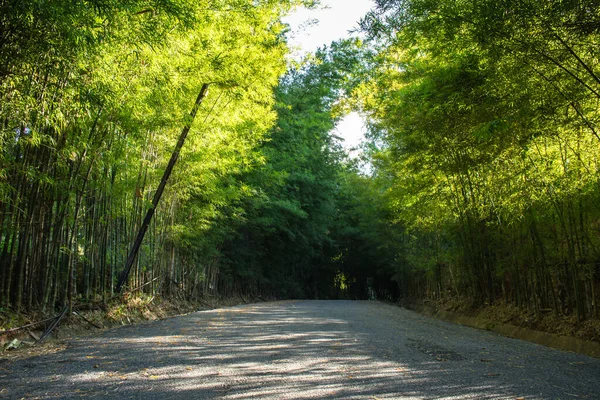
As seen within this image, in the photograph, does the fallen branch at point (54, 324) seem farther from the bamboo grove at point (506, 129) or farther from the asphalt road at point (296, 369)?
the bamboo grove at point (506, 129)

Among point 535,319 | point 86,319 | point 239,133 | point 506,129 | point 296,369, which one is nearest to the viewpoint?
point 296,369

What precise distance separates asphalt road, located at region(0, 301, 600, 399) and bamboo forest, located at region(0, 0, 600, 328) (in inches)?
49.1

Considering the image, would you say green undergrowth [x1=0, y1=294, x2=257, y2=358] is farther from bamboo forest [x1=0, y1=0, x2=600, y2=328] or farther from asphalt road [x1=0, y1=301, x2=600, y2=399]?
asphalt road [x1=0, y1=301, x2=600, y2=399]

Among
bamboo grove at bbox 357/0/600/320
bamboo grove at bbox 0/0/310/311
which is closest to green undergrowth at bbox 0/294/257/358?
bamboo grove at bbox 0/0/310/311

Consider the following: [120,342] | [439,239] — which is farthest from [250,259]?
[120,342]

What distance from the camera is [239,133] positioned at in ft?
28.3

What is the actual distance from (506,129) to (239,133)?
5171 millimetres

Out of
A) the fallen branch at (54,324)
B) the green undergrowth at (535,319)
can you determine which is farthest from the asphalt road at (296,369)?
the green undergrowth at (535,319)

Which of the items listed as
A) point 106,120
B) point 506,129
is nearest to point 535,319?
point 506,129

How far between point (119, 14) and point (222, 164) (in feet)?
15.2

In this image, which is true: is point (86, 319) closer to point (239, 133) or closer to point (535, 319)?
point (239, 133)

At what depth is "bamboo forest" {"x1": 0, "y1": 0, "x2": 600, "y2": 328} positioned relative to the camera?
11.2 feet

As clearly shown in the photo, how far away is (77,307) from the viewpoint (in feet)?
17.3

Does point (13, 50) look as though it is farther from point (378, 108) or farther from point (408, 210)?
point (408, 210)
